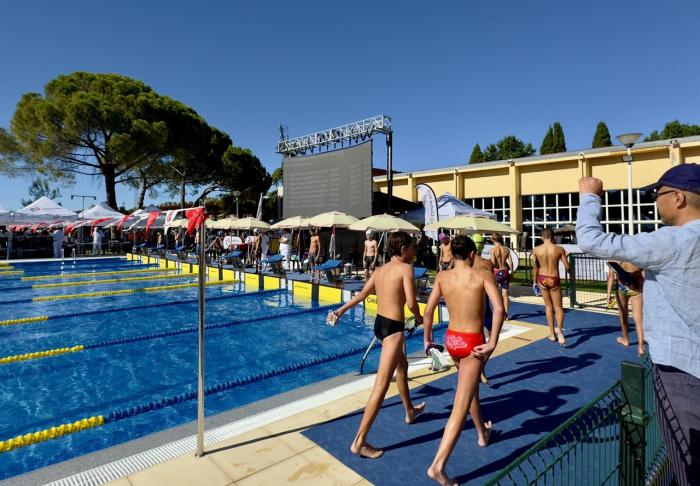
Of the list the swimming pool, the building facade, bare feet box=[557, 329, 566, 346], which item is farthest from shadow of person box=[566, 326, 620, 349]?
the building facade

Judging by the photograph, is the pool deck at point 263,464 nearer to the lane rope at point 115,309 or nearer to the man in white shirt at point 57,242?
the lane rope at point 115,309

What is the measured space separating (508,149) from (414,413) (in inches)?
2238

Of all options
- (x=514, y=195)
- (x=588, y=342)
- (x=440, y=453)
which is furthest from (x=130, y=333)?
(x=514, y=195)

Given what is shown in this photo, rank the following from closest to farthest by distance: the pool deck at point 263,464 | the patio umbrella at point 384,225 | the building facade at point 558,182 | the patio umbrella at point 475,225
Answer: the pool deck at point 263,464, the patio umbrella at point 475,225, the patio umbrella at point 384,225, the building facade at point 558,182

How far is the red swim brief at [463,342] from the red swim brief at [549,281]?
3848mm

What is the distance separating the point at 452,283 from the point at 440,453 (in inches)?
45.7

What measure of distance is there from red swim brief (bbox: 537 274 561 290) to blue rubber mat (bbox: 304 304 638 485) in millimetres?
909

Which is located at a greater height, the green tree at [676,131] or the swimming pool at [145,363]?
the green tree at [676,131]

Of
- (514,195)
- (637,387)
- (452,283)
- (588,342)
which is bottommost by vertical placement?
(588,342)

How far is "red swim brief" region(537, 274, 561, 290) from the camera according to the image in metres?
5.97

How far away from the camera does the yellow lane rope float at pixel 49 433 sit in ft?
12.3

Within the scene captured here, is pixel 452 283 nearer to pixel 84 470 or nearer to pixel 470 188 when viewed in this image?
pixel 84 470

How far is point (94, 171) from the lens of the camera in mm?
28375

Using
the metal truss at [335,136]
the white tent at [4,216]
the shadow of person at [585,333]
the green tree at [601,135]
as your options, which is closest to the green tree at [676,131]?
the green tree at [601,135]
